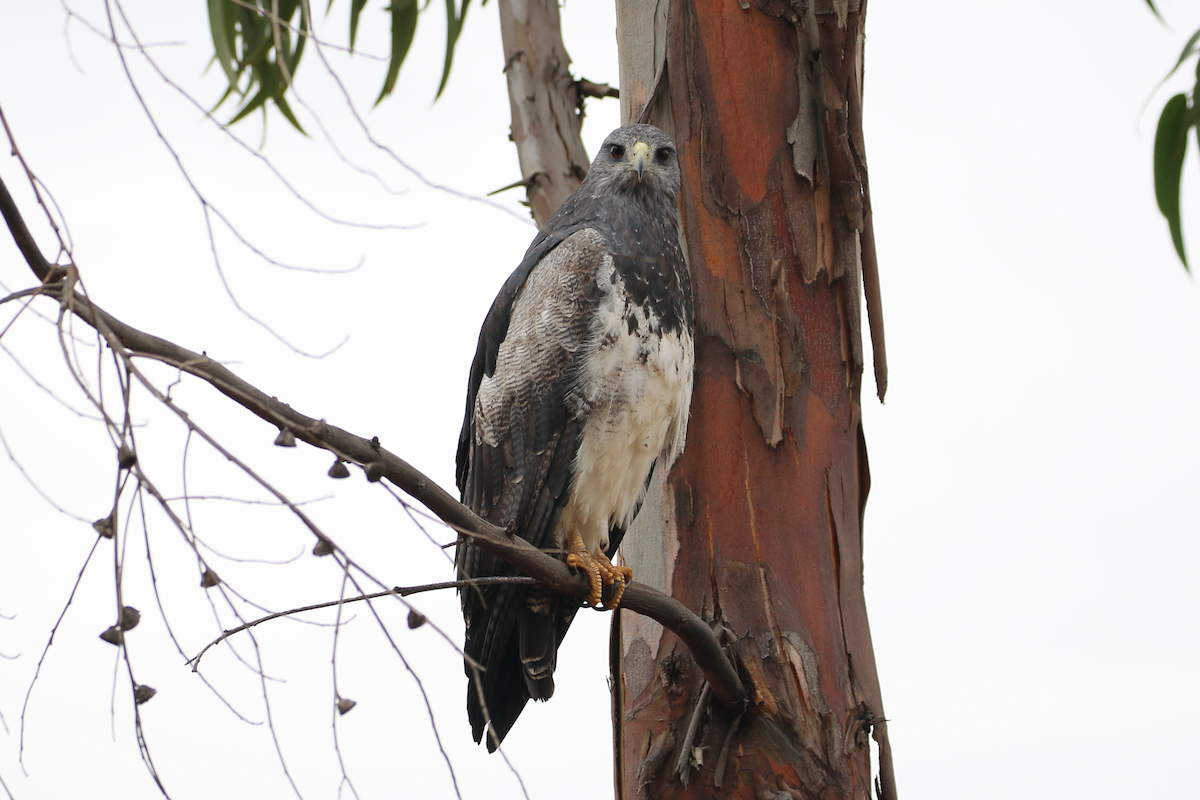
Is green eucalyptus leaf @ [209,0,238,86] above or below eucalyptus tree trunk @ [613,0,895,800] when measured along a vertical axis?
above

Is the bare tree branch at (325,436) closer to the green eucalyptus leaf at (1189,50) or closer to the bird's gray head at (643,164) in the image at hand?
the bird's gray head at (643,164)

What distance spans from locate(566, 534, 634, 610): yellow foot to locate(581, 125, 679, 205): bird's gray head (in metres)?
1.03

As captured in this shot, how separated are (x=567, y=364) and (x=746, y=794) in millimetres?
1131

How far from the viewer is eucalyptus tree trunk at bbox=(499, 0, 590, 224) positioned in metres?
3.65

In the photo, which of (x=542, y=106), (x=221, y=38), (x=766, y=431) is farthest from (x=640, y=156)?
(x=221, y=38)

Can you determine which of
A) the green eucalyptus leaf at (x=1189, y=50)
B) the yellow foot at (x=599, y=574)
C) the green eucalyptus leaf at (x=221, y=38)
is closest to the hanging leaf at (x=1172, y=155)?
the green eucalyptus leaf at (x=1189, y=50)

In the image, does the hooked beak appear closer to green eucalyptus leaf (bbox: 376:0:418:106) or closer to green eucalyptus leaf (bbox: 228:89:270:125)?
green eucalyptus leaf (bbox: 376:0:418:106)

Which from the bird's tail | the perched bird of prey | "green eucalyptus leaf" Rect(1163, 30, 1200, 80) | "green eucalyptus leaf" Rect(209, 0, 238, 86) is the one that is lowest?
the bird's tail

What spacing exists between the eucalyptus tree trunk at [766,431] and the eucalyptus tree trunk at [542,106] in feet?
2.64

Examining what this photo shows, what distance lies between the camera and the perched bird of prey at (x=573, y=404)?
8.23 ft

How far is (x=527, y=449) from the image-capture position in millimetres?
2549

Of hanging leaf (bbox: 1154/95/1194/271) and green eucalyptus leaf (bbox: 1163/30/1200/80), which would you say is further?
hanging leaf (bbox: 1154/95/1194/271)

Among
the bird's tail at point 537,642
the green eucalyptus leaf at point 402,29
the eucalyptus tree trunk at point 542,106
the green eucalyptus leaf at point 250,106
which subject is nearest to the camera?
the bird's tail at point 537,642

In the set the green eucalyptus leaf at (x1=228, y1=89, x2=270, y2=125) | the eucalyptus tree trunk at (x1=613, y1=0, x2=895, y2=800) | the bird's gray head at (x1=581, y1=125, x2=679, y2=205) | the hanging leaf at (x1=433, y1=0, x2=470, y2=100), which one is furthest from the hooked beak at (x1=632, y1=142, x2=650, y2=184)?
the green eucalyptus leaf at (x1=228, y1=89, x2=270, y2=125)
